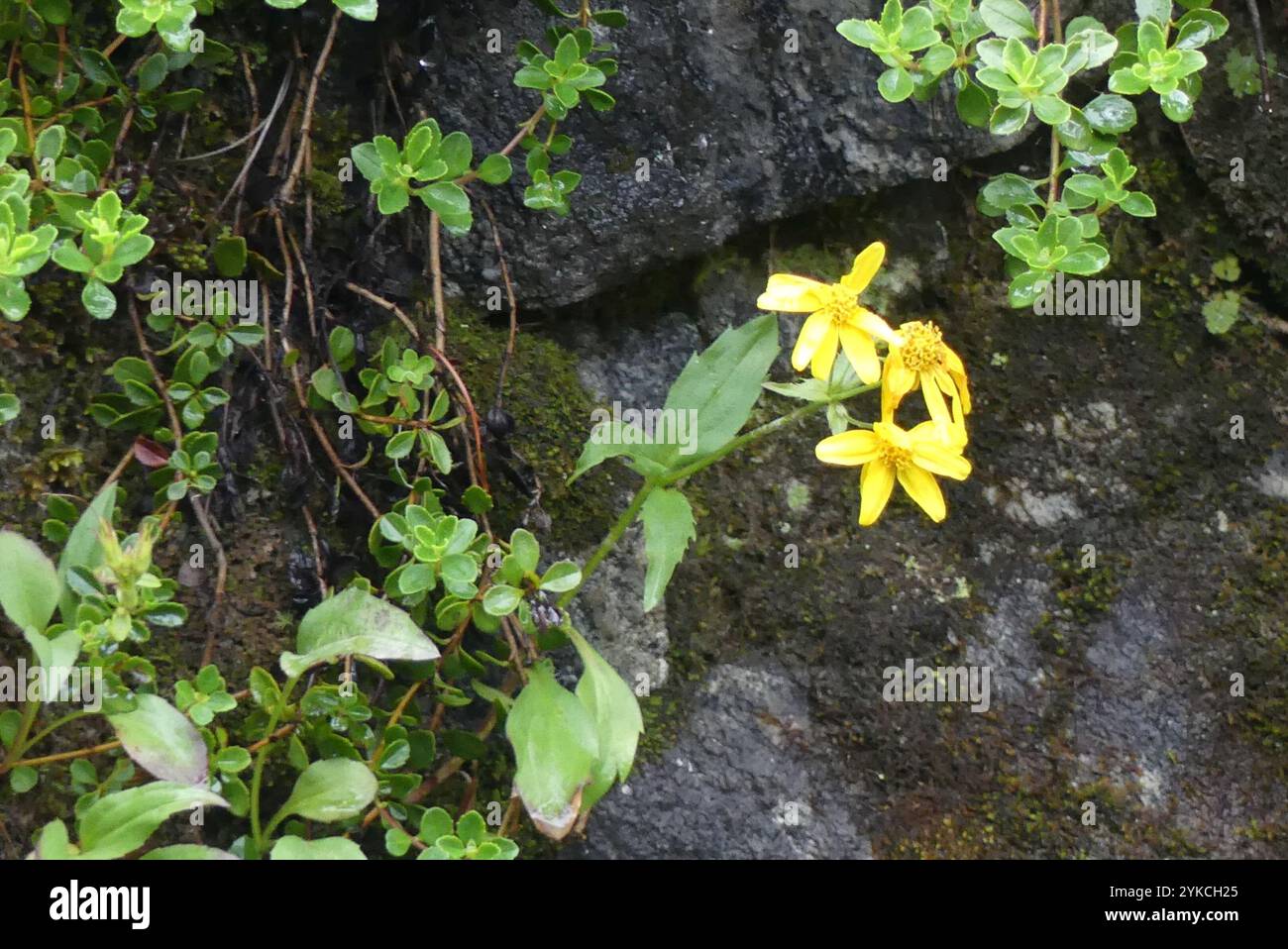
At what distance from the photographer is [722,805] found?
6.61 feet

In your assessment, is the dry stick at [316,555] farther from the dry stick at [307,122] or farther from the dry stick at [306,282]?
the dry stick at [307,122]

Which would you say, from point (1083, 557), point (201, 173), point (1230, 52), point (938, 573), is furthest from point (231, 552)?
point (1230, 52)

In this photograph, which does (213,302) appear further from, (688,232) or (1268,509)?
(1268,509)

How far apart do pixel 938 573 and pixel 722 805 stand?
571mm

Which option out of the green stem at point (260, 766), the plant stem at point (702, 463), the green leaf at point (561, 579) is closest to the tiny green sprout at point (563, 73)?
the plant stem at point (702, 463)

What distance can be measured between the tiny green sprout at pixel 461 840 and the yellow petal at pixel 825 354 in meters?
0.79

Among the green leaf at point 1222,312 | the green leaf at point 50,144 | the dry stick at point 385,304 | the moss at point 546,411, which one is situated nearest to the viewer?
the green leaf at point 50,144

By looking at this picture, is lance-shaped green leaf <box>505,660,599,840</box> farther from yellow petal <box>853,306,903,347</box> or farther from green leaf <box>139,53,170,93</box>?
green leaf <box>139,53,170,93</box>

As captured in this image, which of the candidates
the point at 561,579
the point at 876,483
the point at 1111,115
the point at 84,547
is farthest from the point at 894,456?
the point at 84,547

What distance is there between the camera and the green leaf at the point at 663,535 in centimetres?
171

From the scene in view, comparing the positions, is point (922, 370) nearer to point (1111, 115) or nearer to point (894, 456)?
point (894, 456)

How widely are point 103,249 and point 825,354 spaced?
40.7 inches

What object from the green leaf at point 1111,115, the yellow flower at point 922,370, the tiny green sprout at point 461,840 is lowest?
the tiny green sprout at point 461,840

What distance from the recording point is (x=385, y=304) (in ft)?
6.26
